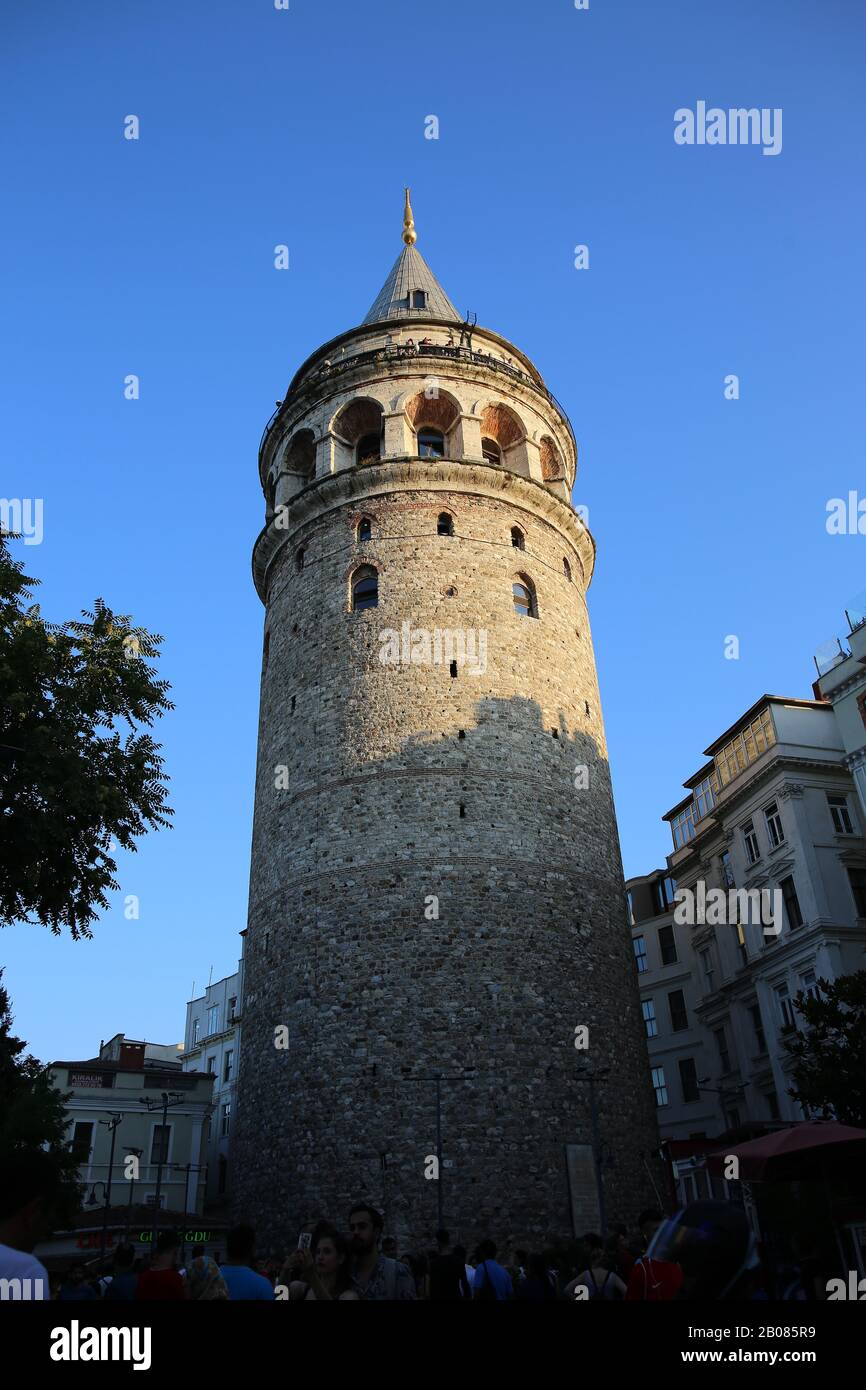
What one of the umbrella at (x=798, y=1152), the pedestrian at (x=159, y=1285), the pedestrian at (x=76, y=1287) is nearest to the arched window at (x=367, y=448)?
the umbrella at (x=798, y=1152)

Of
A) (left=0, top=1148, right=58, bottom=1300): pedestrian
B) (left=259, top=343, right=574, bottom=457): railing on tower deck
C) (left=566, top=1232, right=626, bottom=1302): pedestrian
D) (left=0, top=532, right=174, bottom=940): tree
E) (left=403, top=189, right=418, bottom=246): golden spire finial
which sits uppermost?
(left=403, top=189, right=418, bottom=246): golden spire finial

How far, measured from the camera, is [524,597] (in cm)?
2738

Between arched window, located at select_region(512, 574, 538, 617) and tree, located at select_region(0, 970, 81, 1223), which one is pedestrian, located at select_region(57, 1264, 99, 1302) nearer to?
tree, located at select_region(0, 970, 81, 1223)

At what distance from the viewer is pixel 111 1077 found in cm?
3916

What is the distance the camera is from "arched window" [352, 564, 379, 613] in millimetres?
26234

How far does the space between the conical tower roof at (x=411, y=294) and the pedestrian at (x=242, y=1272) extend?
29197 millimetres

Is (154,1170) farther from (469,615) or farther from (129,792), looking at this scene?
(129,792)

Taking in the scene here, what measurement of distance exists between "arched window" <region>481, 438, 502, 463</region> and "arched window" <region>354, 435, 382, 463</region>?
10.7 feet

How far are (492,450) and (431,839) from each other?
13.9 m

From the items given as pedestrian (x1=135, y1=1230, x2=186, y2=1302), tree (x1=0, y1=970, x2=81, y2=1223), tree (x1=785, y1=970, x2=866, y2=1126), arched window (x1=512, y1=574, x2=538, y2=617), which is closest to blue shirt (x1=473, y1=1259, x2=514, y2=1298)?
pedestrian (x1=135, y1=1230, x2=186, y2=1302)

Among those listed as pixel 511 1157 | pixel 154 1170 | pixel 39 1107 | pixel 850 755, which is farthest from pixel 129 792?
pixel 154 1170

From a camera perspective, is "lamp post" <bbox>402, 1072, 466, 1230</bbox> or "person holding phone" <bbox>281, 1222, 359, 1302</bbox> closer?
"person holding phone" <bbox>281, 1222, 359, 1302</bbox>

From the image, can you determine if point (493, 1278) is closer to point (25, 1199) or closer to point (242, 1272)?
point (242, 1272)
